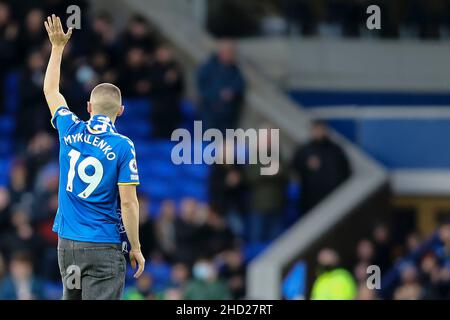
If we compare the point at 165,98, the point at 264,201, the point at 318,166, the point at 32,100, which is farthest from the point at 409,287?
the point at 32,100

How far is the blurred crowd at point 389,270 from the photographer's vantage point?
560 inches

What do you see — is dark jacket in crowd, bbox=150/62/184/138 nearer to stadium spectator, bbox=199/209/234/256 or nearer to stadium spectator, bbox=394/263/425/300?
stadium spectator, bbox=199/209/234/256

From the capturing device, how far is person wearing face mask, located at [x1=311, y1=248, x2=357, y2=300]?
14.4 metres

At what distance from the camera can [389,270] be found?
15.7 metres

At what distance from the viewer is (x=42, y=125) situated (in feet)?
55.2

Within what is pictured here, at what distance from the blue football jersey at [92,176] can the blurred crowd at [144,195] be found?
615 cm

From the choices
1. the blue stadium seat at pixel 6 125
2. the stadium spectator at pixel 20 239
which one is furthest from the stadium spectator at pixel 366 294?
the blue stadium seat at pixel 6 125

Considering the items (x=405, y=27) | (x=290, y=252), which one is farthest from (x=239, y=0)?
(x=290, y=252)

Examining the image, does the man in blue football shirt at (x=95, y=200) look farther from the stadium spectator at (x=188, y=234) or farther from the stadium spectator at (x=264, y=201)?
the stadium spectator at (x=264, y=201)

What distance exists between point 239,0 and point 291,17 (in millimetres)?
798

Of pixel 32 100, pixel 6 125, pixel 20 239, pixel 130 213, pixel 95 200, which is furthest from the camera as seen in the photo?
pixel 6 125

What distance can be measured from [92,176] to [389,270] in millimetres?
8645

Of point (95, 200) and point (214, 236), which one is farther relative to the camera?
point (214, 236)

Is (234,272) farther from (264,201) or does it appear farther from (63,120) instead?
(63,120)
